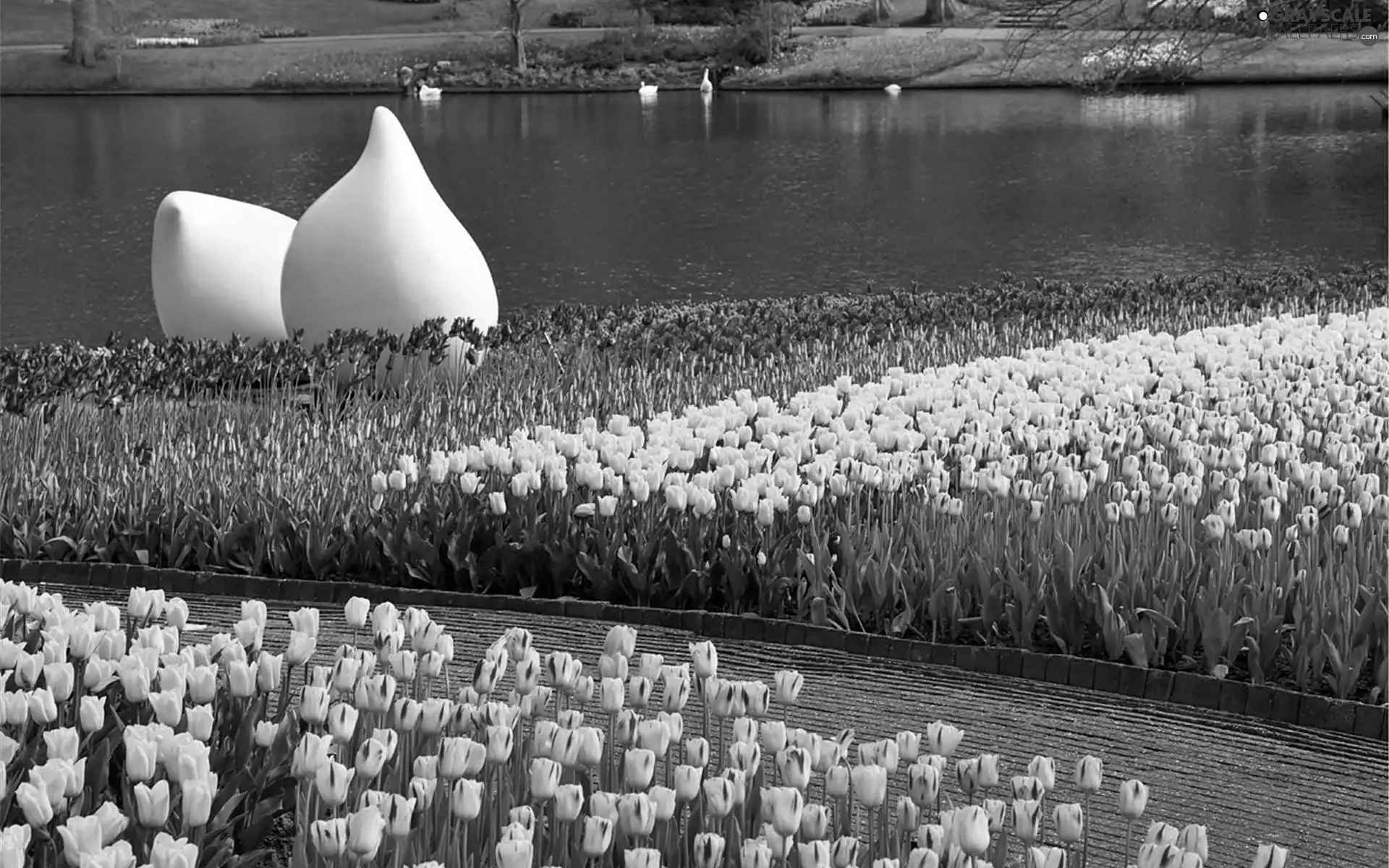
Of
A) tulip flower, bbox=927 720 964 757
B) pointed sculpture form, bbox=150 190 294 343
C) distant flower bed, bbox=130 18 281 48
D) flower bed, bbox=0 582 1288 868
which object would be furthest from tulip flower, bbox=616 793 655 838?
distant flower bed, bbox=130 18 281 48

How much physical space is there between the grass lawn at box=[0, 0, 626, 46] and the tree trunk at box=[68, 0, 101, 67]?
13.3 metres

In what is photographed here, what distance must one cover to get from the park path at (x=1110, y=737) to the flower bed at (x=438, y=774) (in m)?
0.45

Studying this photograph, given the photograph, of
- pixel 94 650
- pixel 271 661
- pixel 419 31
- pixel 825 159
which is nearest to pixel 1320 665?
pixel 271 661

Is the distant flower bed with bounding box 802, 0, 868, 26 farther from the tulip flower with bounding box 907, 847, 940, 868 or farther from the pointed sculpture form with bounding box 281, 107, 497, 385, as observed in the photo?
the tulip flower with bounding box 907, 847, 940, 868

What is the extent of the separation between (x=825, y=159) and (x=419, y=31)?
189 ft

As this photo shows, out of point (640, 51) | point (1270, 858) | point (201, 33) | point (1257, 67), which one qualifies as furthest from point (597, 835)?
point (201, 33)

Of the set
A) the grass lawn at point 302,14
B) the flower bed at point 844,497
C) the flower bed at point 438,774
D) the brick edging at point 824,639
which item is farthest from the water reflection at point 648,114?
the flower bed at point 438,774

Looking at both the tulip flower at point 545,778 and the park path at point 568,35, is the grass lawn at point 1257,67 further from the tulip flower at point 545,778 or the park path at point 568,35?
the tulip flower at point 545,778

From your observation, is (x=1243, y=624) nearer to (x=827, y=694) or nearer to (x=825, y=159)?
(x=827, y=694)

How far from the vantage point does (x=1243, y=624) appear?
5227 millimetres

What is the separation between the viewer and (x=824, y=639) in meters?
5.67

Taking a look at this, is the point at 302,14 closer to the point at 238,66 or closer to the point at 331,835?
the point at 238,66

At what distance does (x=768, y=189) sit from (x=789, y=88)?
36.7 metres

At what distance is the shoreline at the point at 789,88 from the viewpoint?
6134 cm
